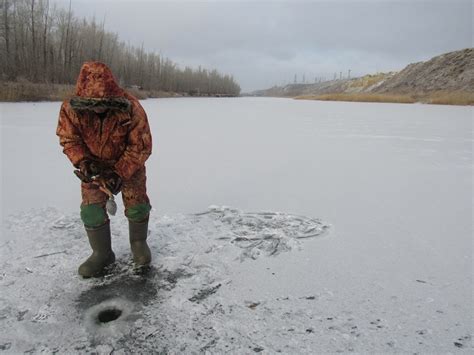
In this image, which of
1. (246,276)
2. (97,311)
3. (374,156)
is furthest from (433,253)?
(374,156)

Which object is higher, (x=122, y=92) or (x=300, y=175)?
(x=122, y=92)

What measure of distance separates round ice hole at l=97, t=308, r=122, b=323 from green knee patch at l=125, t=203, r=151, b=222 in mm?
463

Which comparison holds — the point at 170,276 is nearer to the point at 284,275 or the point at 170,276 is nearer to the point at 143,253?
the point at 143,253

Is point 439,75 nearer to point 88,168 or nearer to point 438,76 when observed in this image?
point 438,76

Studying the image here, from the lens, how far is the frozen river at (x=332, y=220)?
116cm

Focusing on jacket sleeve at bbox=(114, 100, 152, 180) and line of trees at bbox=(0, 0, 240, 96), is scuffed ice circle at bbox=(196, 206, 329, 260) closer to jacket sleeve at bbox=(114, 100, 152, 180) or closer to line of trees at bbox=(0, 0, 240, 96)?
jacket sleeve at bbox=(114, 100, 152, 180)

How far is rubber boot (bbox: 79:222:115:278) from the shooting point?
147 centimetres

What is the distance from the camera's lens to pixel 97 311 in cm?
126

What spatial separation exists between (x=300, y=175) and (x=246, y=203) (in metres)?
1.02

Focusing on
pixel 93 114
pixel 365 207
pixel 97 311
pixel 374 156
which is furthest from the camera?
pixel 374 156

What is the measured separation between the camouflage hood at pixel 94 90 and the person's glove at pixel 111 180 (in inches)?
12.2

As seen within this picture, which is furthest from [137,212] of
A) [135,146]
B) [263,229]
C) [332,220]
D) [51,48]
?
[51,48]

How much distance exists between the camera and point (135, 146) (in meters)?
1.49

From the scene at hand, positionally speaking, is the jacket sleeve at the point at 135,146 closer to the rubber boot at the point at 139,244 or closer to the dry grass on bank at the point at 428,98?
the rubber boot at the point at 139,244
